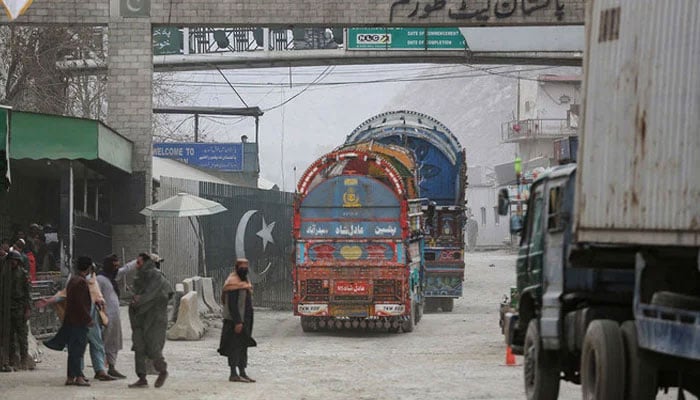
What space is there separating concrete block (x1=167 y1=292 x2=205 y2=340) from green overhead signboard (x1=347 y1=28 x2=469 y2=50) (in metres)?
20.3

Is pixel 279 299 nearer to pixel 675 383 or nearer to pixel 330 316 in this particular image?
pixel 330 316

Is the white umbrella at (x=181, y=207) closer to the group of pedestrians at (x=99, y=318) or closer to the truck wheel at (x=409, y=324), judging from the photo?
the truck wheel at (x=409, y=324)

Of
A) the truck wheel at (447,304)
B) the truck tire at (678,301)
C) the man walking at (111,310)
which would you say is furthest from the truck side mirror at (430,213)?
the truck tire at (678,301)

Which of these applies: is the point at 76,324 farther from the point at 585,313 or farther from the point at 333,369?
the point at 585,313

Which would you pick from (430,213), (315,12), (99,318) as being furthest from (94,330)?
(430,213)

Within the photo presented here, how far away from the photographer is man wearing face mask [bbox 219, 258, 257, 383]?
18.2m

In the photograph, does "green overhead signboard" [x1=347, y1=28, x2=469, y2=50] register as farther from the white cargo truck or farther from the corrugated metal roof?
the white cargo truck

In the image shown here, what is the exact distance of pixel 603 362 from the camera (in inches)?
451

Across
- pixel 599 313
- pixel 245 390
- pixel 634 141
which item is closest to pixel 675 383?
pixel 599 313

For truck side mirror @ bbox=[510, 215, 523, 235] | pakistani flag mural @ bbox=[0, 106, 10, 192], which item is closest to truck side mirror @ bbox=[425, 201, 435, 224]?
truck side mirror @ bbox=[510, 215, 523, 235]

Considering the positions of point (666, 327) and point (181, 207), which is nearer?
point (666, 327)

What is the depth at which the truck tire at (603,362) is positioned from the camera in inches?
447

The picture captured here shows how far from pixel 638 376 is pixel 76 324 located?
26.3 ft

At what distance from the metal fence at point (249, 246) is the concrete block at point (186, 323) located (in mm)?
7503
